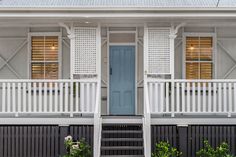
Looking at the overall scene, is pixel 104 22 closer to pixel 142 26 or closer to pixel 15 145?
pixel 142 26

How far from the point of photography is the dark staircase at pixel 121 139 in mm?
12876

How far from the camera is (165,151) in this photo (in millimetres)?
12203

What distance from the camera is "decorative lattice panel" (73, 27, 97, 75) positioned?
45.3ft

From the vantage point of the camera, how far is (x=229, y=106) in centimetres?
1309

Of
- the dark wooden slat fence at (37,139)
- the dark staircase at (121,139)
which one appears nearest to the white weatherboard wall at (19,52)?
the dark wooden slat fence at (37,139)

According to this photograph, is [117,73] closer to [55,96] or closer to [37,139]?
[55,96]

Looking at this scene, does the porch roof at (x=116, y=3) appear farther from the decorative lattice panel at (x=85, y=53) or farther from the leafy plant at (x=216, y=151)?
the leafy plant at (x=216, y=151)

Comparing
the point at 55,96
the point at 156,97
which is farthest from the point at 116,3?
the point at 55,96

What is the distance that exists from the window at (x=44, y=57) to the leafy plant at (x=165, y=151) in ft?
15.0

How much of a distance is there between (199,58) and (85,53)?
390 cm

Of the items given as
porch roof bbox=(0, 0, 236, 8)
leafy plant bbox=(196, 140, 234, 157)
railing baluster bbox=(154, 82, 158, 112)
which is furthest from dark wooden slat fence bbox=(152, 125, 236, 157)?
porch roof bbox=(0, 0, 236, 8)

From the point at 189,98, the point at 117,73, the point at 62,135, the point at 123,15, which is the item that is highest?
the point at 123,15

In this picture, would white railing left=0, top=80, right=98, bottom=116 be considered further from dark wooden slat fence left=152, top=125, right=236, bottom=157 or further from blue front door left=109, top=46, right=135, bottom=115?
dark wooden slat fence left=152, top=125, right=236, bottom=157

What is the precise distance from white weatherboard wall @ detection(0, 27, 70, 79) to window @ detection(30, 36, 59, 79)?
0.22 metres
